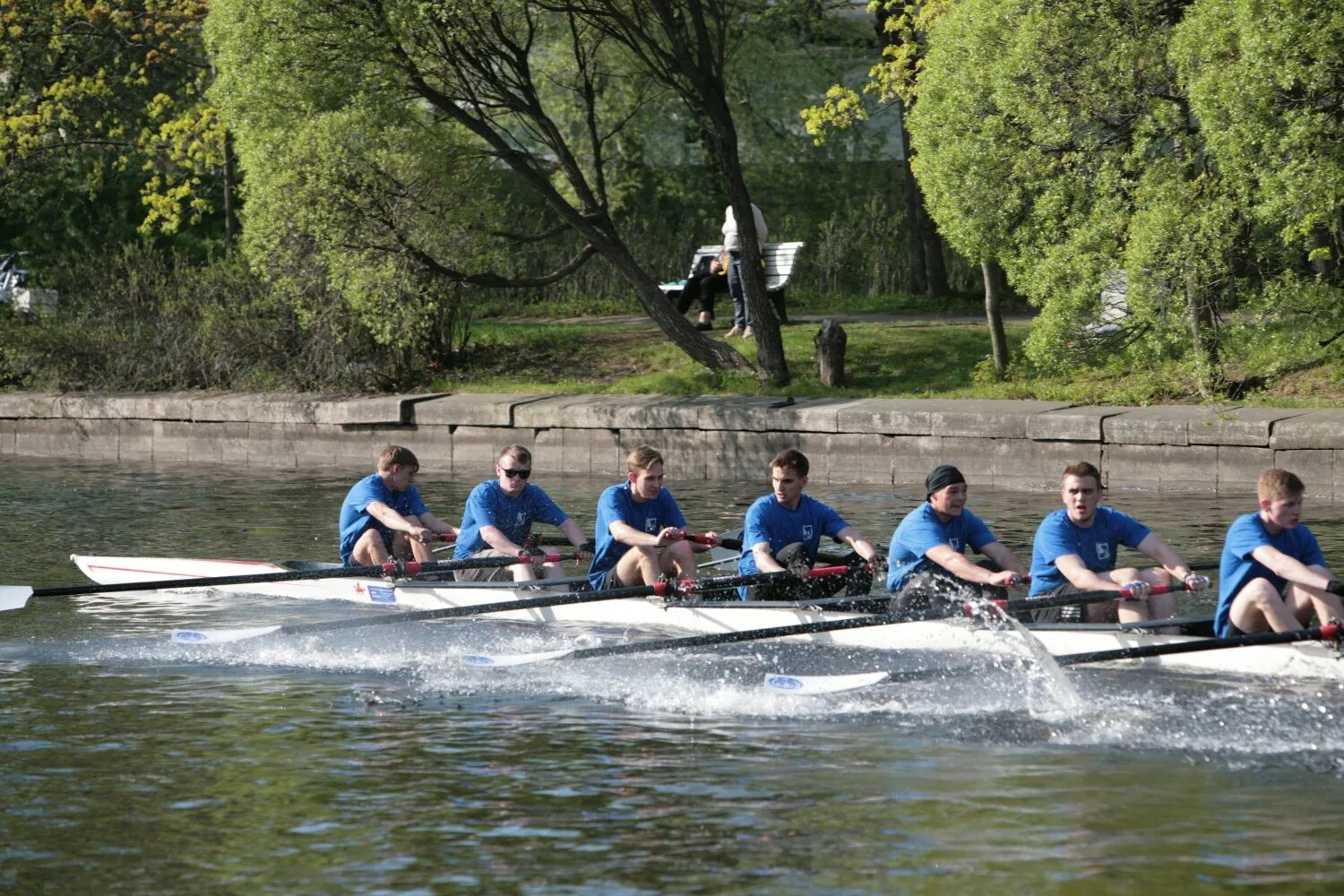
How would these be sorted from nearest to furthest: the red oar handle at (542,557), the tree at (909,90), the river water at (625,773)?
the river water at (625,773), the red oar handle at (542,557), the tree at (909,90)

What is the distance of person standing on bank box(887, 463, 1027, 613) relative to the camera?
10.8 meters

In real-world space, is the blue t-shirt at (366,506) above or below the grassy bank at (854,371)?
below

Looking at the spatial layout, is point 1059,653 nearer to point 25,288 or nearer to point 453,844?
point 453,844

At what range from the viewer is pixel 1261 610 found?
9.71 m

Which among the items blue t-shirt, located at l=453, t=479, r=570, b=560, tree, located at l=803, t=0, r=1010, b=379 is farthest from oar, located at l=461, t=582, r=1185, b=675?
tree, located at l=803, t=0, r=1010, b=379

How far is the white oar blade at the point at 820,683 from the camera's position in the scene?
9797mm

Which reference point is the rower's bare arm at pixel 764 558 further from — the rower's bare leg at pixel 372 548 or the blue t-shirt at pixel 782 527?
the rower's bare leg at pixel 372 548

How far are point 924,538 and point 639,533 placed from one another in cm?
206

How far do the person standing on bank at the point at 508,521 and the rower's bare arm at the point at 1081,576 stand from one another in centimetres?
385

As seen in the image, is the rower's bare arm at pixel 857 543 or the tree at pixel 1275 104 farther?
the tree at pixel 1275 104

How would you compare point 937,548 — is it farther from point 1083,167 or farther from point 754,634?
point 1083,167

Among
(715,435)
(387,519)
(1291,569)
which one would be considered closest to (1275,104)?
(715,435)

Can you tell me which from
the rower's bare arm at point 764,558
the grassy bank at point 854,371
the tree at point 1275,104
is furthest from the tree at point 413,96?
the rower's bare arm at point 764,558

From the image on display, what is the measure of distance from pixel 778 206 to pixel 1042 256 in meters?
14.7
